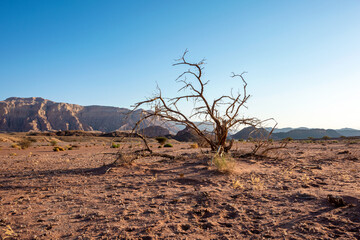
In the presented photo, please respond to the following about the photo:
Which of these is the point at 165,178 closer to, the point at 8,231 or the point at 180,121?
the point at 180,121

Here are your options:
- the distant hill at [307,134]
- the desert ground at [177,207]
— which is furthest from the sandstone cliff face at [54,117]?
the desert ground at [177,207]

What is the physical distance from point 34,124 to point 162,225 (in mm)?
130886

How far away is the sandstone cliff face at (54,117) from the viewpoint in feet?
370

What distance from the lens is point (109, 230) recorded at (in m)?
3.27

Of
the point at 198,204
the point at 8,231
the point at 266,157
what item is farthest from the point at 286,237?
the point at 266,157

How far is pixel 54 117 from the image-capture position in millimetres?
123750

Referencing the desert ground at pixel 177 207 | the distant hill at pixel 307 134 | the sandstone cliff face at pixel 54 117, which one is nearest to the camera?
the desert ground at pixel 177 207

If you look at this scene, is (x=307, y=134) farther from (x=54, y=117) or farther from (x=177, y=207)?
(x=54, y=117)

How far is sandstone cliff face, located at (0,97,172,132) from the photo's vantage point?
113 metres

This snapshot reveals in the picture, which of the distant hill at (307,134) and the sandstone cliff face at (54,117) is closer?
the distant hill at (307,134)

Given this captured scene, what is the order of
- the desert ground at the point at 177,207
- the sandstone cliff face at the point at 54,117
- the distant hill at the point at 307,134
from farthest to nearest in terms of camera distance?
the sandstone cliff face at the point at 54,117
the distant hill at the point at 307,134
the desert ground at the point at 177,207

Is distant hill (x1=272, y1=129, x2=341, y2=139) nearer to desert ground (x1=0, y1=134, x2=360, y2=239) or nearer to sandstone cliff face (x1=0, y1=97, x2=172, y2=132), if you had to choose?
sandstone cliff face (x1=0, y1=97, x2=172, y2=132)

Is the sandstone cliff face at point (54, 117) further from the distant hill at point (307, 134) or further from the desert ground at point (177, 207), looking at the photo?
the desert ground at point (177, 207)

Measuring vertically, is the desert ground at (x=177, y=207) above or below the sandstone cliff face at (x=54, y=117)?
below
